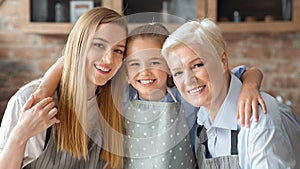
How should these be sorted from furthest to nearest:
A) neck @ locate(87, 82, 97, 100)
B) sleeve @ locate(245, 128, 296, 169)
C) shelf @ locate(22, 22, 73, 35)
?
shelf @ locate(22, 22, 73, 35) → neck @ locate(87, 82, 97, 100) → sleeve @ locate(245, 128, 296, 169)

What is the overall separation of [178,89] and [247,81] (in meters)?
0.23

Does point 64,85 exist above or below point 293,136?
above

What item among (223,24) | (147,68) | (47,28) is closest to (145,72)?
(147,68)

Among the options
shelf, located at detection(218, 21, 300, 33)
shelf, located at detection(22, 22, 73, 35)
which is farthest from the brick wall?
shelf, located at detection(218, 21, 300, 33)

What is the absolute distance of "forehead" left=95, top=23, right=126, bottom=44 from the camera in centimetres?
146

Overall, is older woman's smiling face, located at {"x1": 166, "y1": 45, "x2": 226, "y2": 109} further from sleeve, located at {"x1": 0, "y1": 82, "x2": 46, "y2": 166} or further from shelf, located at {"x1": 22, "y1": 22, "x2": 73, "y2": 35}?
shelf, located at {"x1": 22, "y1": 22, "x2": 73, "y2": 35}

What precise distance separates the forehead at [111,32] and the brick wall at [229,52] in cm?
199

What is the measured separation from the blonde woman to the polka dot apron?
0.34 ft

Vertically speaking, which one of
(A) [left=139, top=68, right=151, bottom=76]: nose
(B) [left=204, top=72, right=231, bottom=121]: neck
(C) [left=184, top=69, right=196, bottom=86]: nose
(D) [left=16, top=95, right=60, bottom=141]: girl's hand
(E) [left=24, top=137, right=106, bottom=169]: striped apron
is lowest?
(E) [left=24, top=137, right=106, bottom=169]: striped apron

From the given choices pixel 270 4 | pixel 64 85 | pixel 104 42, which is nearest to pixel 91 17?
pixel 104 42

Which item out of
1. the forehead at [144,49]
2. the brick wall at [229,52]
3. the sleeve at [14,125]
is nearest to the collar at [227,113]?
the forehead at [144,49]

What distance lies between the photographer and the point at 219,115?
143 centimetres

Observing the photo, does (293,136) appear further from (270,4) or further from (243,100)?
(270,4)

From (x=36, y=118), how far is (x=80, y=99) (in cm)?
16
